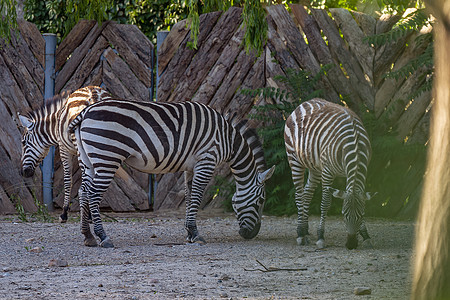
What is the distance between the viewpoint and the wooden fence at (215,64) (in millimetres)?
9867

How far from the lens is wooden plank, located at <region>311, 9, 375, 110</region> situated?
9.88m

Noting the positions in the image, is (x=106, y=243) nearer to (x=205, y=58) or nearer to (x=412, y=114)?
(x=205, y=58)

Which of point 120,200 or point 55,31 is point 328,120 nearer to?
point 120,200

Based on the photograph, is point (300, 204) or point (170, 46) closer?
point (300, 204)

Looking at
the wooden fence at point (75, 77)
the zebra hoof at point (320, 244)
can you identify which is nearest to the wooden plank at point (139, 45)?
the wooden fence at point (75, 77)

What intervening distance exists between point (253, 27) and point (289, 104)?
253cm

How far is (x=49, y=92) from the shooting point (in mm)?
10305

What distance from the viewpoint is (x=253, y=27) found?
720 centimetres

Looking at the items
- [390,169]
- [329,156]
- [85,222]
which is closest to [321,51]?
Result: [390,169]

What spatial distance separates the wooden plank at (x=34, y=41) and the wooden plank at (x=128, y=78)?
109cm

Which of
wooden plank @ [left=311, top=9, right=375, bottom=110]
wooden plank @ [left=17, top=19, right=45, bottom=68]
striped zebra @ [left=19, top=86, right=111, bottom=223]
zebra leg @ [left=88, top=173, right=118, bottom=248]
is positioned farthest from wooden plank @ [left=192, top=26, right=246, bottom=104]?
zebra leg @ [left=88, top=173, right=118, bottom=248]

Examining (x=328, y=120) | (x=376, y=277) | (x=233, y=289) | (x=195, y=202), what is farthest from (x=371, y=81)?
(x=233, y=289)

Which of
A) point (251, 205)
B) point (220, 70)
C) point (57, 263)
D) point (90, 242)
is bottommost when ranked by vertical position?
point (90, 242)

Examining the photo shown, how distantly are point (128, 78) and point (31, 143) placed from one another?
1.99 metres
